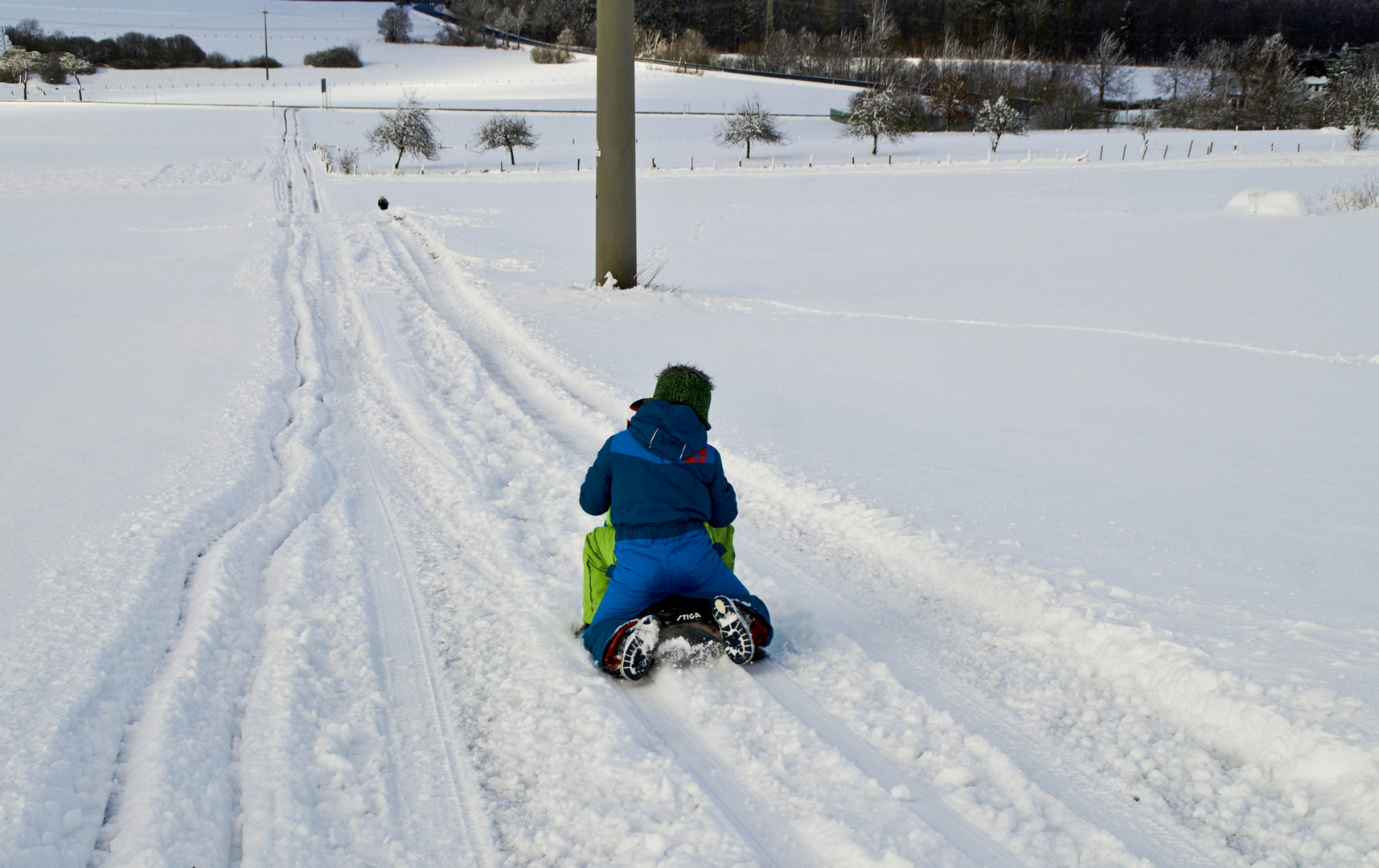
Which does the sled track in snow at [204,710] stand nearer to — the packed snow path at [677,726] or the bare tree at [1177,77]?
the packed snow path at [677,726]

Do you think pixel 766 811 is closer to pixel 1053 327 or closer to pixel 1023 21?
pixel 1053 327

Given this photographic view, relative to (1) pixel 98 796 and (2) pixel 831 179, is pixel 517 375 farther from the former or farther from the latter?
(2) pixel 831 179

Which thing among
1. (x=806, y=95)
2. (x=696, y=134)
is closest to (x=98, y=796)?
(x=696, y=134)

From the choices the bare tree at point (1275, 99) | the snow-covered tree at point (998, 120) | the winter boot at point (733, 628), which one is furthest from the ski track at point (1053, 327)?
the bare tree at point (1275, 99)

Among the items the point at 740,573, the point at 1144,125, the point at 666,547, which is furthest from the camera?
the point at 1144,125

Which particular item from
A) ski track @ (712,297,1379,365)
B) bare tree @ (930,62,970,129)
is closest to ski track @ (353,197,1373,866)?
ski track @ (712,297,1379,365)

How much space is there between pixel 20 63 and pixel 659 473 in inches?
3526

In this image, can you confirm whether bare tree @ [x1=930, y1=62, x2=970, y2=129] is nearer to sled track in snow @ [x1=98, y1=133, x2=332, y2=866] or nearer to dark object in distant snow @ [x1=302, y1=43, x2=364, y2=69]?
dark object in distant snow @ [x1=302, y1=43, x2=364, y2=69]

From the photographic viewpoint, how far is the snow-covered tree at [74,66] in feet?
247

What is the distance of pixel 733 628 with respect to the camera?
3576mm

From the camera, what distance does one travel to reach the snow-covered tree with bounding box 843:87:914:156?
5044cm

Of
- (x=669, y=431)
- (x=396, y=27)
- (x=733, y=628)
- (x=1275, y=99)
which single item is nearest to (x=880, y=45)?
(x=1275, y=99)

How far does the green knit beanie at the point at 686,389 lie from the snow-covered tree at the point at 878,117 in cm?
4948

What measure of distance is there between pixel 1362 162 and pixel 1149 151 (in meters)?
11.7
